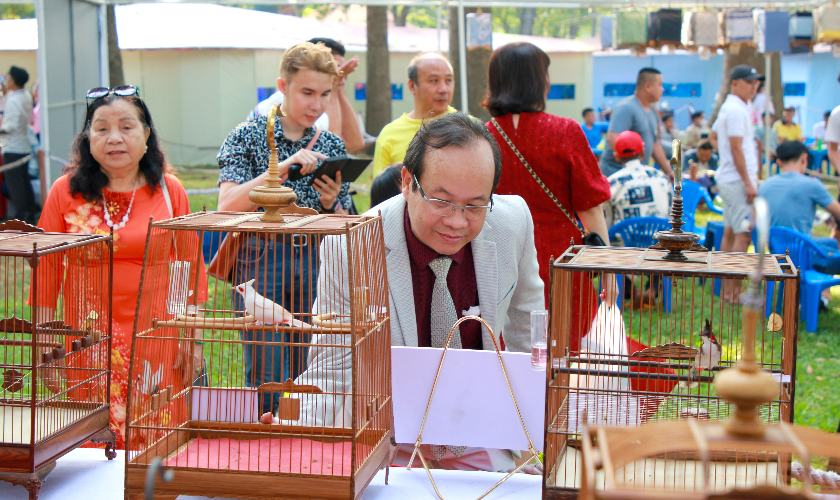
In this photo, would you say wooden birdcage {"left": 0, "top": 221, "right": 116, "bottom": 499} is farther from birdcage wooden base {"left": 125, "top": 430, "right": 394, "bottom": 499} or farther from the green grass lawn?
the green grass lawn

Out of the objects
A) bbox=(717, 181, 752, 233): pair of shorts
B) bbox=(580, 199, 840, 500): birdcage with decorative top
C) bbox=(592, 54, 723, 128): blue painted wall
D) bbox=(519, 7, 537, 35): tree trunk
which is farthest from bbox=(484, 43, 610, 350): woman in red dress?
bbox=(592, 54, 723, 128): blue painted wall

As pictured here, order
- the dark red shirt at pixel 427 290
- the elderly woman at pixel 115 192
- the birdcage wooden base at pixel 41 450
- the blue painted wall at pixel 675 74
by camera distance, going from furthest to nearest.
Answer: the blue painted wall at pixel 675 74 → the elderly woman at pixel 115 192 → the dark red shirt at pixel 427 290 → the birdcage wooden base at pixel 41 450

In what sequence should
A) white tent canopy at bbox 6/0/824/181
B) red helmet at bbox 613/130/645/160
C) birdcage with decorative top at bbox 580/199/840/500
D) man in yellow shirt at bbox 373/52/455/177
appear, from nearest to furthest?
birdcage with decorative top at bbox 580/199/840/500, man in yellow shirt at bbox 373/52/455/177, red helmet at bbox 613/130/645/160, white tent canopy at bbox 6/0/824/181

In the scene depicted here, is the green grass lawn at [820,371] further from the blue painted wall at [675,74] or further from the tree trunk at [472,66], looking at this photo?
the blue painted wall at [675,74]

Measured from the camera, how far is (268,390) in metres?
2.14

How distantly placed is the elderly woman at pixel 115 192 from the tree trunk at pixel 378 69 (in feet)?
23.5

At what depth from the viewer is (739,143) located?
772 cm

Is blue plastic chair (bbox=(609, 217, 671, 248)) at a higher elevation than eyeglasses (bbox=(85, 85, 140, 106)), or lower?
lower

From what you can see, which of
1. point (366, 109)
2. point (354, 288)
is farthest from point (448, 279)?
point (366, 109)

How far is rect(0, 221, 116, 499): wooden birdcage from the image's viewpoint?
205cm

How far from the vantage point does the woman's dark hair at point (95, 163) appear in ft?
10.5

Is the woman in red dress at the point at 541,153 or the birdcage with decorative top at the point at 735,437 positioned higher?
the woman in red dress at the point at 541,153

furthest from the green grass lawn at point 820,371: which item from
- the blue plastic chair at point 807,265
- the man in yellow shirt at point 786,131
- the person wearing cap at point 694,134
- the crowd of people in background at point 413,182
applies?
the person wearing cap at point 694,134

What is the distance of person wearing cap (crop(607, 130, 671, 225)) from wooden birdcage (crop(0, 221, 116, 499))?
16.4 ft
